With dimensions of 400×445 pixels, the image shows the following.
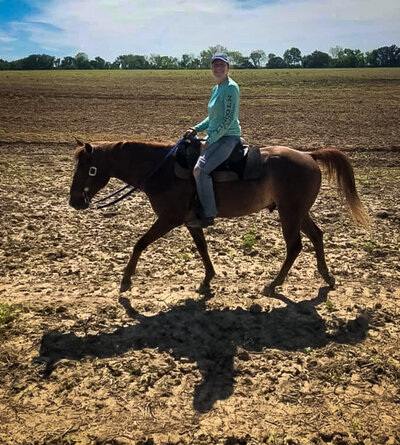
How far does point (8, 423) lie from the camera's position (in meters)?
4.05

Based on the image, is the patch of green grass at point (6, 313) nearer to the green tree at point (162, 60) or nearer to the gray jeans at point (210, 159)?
the gray jeans at point (210, 159)

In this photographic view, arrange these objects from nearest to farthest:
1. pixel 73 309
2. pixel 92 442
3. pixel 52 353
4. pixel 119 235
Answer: pixel 92 442 → pixel 52 353 → pixel 73 309 → pixel 119 235

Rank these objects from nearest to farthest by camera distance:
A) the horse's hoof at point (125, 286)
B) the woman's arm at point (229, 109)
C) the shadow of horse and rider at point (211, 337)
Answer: the shadow of horse and rider at point (211, 337), the woman's arm at point (229, 109), the horse's hoof at point (125, 286)

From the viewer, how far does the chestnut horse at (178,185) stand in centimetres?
619

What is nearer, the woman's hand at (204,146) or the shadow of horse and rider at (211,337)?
the shadow of horse and rider at (211,337)

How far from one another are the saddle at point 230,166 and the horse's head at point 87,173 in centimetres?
111

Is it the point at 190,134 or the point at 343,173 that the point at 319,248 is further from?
the point at 190,134

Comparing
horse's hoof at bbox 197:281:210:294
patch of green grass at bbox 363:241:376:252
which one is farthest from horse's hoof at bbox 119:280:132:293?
patch of green grass at bbox 363:241:376:252

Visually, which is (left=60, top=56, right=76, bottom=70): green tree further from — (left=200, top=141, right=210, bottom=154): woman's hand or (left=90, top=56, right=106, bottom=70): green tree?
(left=200, top=141, right=210, bottom=154): woman's hand

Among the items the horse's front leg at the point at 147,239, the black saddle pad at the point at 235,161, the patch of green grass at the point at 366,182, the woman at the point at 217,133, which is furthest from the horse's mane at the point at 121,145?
the patch of green grass at the point at 366,182

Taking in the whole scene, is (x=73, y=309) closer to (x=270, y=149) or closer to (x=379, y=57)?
(x=270, y=149)

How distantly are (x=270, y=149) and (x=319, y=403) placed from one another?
3.62 meters

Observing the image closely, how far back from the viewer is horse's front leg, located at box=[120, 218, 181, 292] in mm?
6199

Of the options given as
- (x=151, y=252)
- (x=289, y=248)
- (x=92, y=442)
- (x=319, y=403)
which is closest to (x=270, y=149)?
(x=289, y=248)
